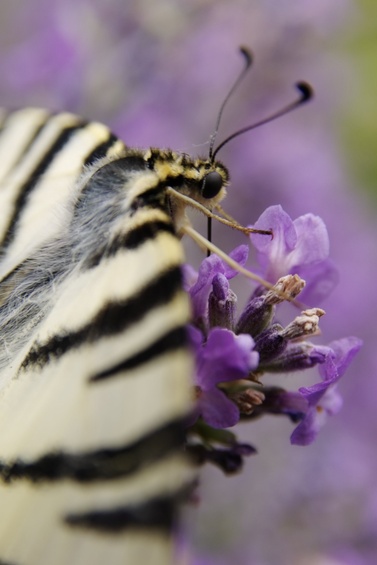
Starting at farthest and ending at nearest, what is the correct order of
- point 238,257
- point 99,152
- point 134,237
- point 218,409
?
1. point 99,152
2. point 238,257
3. point 218,409
4. point 134,237

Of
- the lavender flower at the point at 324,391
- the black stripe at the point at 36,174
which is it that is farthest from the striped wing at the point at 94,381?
the lavender flower at the point at 324,391

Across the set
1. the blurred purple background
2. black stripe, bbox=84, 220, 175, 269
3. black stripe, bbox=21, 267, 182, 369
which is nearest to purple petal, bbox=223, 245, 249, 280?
black stripe, bbox=84, 220, 175, 269

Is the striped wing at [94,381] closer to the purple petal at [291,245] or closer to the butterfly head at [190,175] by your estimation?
the butterfly head at [190,175]

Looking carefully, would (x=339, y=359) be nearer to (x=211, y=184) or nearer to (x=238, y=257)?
(x=238, y=257)

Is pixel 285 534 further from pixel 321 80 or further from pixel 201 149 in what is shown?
pixel 321 80

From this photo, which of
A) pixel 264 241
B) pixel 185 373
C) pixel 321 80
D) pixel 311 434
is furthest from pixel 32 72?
pixel 185 373

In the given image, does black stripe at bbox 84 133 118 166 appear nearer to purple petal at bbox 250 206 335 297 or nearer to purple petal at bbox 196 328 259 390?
purple petal at bbox 250 206 335 297

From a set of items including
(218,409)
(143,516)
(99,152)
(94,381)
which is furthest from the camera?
(99,152)

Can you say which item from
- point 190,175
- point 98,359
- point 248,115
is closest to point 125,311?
point 98,359
